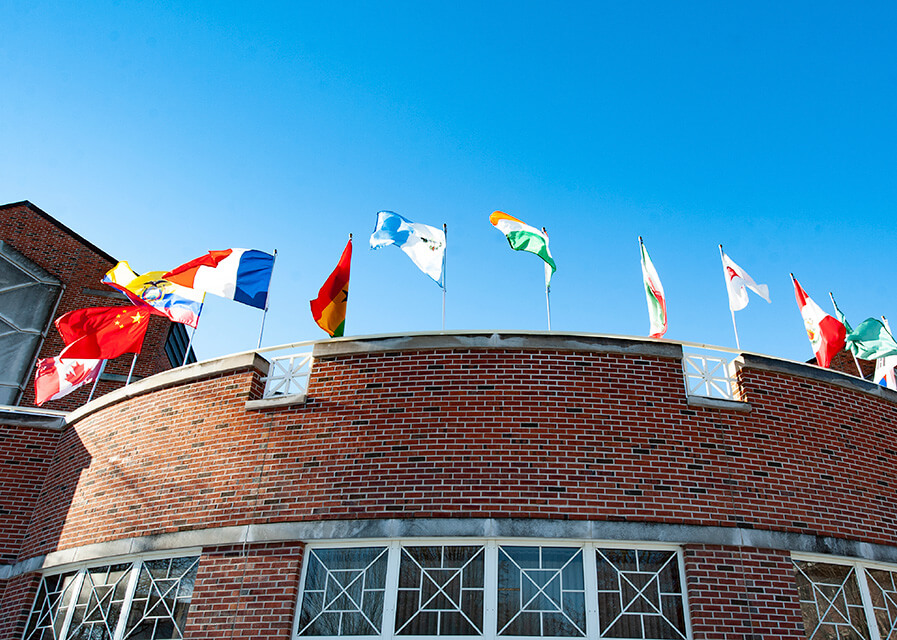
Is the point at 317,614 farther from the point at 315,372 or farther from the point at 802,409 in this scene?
the point at 802,409

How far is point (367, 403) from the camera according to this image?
31.3ft

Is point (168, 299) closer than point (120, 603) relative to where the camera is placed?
No

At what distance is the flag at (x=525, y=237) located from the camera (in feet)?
40.2

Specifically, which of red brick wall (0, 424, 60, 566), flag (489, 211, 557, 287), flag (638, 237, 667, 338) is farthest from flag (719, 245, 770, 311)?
red brick wall (0, 424, 60, 566)

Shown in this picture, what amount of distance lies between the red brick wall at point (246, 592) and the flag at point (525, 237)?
6215mm

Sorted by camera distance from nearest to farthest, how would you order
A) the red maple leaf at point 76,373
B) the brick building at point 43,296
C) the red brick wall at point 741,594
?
the red brick wall at point 741,594 < the red maple leaf at point 76,373 < the brick building at point 43,296

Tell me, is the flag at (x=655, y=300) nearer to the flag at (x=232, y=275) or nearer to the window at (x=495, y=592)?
the window at (x=495, y=592)

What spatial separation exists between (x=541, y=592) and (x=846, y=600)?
3866 millimetres

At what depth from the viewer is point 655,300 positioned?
12602mm

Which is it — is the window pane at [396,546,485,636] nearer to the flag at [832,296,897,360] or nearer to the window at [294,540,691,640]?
the window at [294,540,691,640]

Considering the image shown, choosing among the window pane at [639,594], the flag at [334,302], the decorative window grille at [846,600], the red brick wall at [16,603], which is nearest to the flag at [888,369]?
the decorative window grille at [846,600]

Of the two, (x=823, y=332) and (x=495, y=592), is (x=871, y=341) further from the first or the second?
(x=495, y=592)

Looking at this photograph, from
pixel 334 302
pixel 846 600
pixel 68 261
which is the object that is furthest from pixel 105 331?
pixel 846 600

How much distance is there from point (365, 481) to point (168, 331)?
37.4 ft
